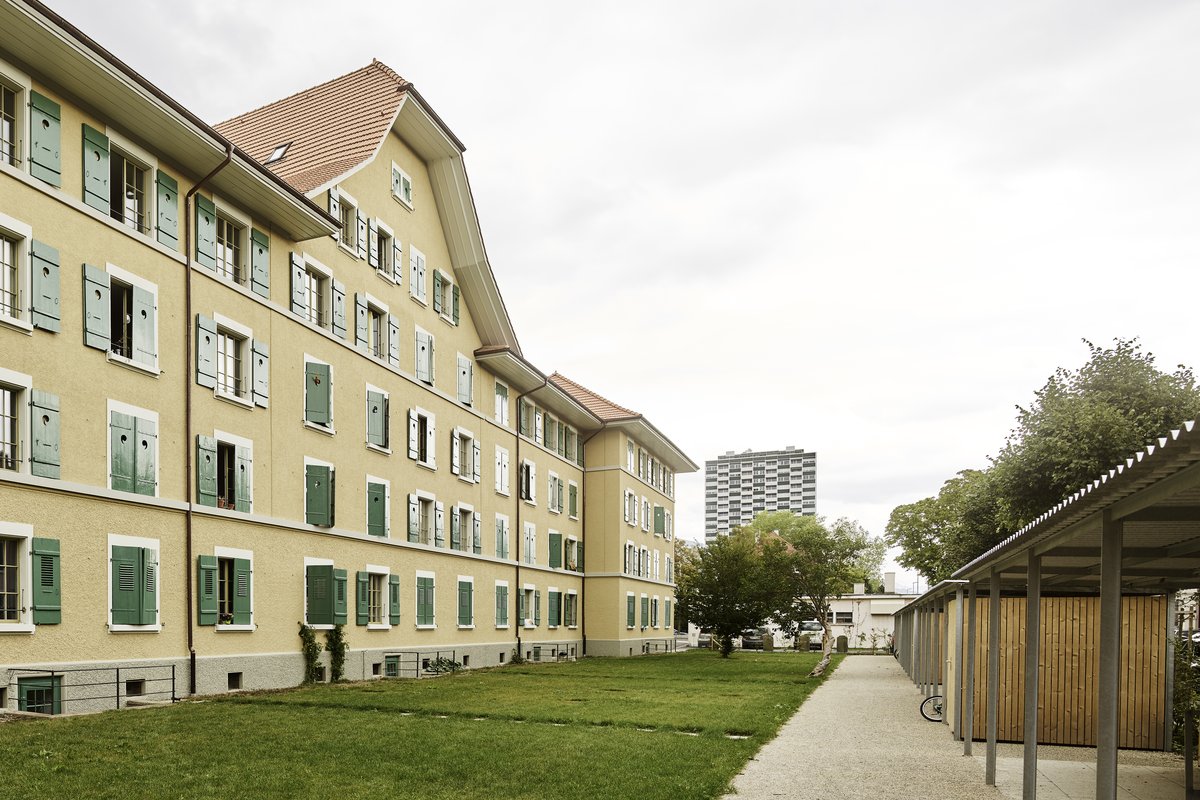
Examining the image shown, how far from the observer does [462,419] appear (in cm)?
3350

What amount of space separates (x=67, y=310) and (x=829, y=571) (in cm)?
4839

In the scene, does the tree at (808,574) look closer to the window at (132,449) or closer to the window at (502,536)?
the window at (502,536)

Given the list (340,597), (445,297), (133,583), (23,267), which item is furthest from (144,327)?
(445,297)

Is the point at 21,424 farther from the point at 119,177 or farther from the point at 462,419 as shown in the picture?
the point at 462,419

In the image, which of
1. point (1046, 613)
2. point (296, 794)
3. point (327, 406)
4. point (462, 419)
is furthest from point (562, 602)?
point (296, 794)

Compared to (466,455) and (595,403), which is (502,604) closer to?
(466,455)

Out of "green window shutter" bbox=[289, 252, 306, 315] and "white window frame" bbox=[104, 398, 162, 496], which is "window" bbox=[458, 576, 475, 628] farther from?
"white window frame" bbox=[104, 398, 162, 496]

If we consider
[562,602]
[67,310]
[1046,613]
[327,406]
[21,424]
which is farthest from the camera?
[562,602]

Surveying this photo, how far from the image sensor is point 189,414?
19.9 metres

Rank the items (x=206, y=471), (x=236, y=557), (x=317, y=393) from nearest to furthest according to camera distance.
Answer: (x=206, y=471) → (x=236, y=557) → (x=317, y=393)

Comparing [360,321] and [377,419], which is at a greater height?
[360,321]

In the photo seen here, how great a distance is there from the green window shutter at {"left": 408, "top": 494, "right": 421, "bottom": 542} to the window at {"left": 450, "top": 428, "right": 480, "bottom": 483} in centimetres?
305

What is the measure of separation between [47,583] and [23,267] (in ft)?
16.7

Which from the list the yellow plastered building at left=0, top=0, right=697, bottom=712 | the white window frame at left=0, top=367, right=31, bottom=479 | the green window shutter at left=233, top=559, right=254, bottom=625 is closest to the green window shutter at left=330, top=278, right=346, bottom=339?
the yellow plastered building at left=0, top=0, right=697, bottom=712
